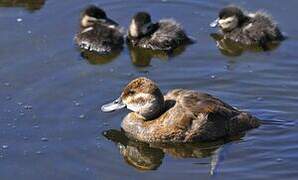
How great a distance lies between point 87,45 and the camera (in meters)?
10.6

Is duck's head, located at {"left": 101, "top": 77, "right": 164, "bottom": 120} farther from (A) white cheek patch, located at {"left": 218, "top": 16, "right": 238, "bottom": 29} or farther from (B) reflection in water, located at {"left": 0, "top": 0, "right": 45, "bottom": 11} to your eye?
(B) reflection in water, located at {"left": 0, "top": 0, "right": 45, "bottom": 11}

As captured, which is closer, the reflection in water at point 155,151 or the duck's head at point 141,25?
the reflection in water at point 155,151

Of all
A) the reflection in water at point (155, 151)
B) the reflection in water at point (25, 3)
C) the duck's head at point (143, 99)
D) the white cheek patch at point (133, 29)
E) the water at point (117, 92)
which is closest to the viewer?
the water at point (117, 92)

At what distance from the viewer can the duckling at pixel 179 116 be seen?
8445mm

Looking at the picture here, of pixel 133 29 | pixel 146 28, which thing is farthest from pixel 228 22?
pixel 133 29

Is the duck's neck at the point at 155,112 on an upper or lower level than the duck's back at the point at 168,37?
upper

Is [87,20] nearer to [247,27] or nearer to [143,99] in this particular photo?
[247,27]

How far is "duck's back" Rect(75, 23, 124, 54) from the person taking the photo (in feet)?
34.9

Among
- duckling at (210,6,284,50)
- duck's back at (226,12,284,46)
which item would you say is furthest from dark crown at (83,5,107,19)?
duck's back at (226,12,284,46)

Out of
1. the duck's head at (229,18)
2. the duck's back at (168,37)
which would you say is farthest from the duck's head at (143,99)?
the duck's head at (229,18)

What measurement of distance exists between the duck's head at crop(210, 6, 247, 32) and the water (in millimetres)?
218

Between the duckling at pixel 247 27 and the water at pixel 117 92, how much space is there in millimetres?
184

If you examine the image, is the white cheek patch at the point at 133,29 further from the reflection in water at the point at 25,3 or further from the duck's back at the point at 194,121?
the duck's back at the point at 194,121

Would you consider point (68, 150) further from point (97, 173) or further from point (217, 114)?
point (217, 114)
